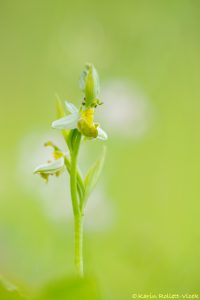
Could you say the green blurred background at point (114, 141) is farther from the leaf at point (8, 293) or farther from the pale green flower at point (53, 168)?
the pale green flower at point (53, 168)

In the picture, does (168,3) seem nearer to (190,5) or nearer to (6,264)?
(190,5)

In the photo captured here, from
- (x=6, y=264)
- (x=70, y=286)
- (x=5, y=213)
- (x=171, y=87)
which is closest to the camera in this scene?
(x=70, y=286)

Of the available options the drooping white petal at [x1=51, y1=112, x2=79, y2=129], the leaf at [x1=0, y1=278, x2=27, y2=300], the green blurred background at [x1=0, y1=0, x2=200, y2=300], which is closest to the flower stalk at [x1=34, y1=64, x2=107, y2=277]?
the drooping white petal at [x1=51, y1=112, x2=79, y2=129]

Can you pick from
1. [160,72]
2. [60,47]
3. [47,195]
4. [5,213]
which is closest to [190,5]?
[160,72]

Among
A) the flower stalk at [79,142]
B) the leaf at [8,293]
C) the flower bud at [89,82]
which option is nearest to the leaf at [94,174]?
the flower stalk at [79,142]

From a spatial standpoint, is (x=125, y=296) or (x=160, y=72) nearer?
(x=125, y=296)

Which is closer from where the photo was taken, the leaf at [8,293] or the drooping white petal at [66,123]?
the leaf at [8,293]
